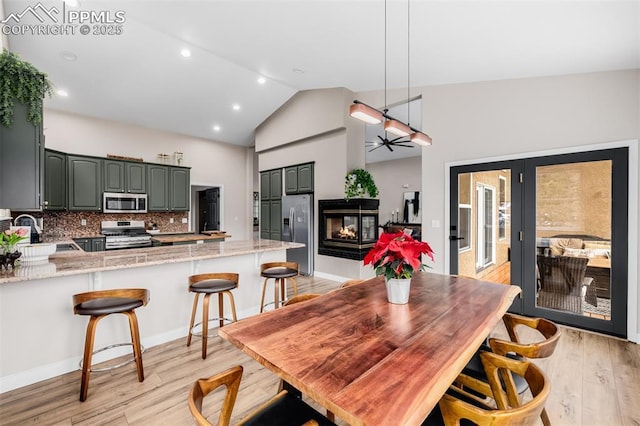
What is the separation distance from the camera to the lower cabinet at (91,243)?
4.97 meters

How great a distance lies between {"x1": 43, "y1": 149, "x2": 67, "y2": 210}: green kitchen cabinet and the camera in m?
4.57

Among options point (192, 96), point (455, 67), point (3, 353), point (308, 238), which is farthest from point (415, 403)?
point (192, 96)

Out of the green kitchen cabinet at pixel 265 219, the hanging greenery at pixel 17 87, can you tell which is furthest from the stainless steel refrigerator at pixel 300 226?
the hanging greenery at pixel 17 87

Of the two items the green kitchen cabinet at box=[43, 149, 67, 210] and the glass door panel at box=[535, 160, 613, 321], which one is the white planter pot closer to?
the glass door panel at box=[535, 160, 613, 321]

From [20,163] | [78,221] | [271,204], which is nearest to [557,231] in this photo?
[271,204]

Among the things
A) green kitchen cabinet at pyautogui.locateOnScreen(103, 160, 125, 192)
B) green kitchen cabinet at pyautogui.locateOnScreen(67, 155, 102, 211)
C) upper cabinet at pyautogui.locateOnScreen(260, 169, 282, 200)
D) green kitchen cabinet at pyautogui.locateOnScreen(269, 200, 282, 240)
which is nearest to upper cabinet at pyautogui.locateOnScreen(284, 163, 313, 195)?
upper cabinet at pyautogui.locateOnScreen(260, 169, 282, 200)

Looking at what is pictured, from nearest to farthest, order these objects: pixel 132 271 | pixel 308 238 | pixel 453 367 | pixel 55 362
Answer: pixel 453 367
pixel 55 362
pixel 132 271
pixel 308 238

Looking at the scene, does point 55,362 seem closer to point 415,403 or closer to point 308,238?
point 415,403

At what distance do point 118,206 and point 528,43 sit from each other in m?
6.60

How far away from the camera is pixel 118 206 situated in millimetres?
5406

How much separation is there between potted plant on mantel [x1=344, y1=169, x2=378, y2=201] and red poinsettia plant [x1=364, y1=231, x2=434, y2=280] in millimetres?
3274

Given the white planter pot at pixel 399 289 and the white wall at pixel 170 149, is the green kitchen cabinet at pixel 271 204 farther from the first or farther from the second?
the white planter pot at pixel 399 289

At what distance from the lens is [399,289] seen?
5.73 ft

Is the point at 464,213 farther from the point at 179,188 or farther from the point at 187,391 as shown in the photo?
the point at 179,188
